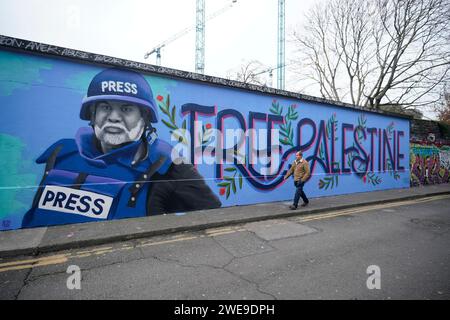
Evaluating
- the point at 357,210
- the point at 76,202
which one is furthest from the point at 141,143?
the point at 357,210

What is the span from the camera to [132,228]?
5.53 metres

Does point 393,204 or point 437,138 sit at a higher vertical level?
point 437,138

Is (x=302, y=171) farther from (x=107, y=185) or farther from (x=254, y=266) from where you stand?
(x=107, y=185)

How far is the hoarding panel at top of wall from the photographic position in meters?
5.51

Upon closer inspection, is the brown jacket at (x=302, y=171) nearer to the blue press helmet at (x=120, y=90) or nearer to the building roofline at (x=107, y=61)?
the building roofline at (x=107, y=61)

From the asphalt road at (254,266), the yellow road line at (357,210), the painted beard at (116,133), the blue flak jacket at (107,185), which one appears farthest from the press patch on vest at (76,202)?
the yellow road line at (357,210)

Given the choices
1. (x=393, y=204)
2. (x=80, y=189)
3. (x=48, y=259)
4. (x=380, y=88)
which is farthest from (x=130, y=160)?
(x=380, y=88)

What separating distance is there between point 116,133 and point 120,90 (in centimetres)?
113

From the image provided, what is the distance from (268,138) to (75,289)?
7.06 meters

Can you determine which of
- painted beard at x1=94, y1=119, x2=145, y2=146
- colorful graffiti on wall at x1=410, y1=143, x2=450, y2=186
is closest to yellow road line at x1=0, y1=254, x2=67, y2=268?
painted beard at x1=94, y1=119, x2=145, y2=146

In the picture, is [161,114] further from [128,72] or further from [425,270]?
[425,270]

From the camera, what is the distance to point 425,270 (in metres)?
3.68

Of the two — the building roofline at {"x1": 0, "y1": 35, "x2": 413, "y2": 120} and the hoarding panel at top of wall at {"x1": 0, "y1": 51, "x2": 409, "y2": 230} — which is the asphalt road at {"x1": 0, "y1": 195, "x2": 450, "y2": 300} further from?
the building roofline at {"x1": 0, "y1": 35, "x2": 413, "y2": 120}
